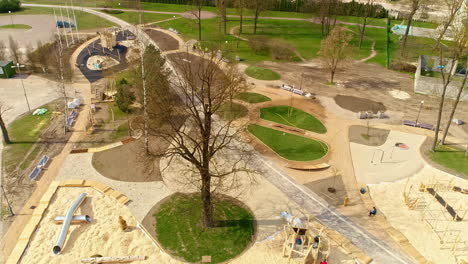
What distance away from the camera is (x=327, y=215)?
3122 cm

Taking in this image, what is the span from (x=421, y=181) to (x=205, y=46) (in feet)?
151

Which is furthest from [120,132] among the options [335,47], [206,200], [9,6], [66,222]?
[9,6]

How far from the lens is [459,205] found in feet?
108

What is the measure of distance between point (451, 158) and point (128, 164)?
3502cm

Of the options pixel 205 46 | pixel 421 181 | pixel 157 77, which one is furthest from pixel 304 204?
pixel 205 46

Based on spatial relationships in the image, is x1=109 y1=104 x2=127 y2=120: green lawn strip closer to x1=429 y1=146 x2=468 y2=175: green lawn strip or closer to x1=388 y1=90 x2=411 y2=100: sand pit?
x1=429 y1=146 x2=468 y2=175: green lawn strip

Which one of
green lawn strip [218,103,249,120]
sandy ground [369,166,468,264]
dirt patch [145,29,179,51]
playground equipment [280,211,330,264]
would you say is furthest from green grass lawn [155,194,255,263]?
dirt patch [145,29,179,51]

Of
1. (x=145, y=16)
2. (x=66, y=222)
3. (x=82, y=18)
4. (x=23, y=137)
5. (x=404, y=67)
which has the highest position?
(x=145, y=16)

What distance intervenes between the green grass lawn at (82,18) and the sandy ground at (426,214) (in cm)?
7081

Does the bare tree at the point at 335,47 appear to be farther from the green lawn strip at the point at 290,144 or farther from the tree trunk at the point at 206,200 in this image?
the tree trunk at the point at 206,200

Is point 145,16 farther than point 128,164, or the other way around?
point 145,16

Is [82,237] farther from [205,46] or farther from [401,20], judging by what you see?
[401,20]

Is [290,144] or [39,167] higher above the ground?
[290,144]

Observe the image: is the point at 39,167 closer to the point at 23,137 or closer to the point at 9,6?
the point at 23,137
